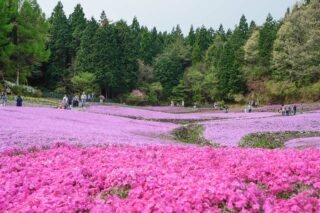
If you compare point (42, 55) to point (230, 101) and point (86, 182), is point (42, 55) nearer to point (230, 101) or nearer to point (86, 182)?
point (230, 101)

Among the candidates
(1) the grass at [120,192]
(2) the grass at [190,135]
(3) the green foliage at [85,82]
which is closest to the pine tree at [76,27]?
(3) the green foliage at [85,82]

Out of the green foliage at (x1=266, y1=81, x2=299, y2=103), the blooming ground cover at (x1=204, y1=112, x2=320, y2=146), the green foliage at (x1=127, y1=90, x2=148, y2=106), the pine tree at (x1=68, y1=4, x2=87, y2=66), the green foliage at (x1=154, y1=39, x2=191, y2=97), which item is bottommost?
the blooming ground cover at (x1=204, y1=112, x2=320, y2=146)

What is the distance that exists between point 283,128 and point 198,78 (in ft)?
212

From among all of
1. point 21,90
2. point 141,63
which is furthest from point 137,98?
point 21,90

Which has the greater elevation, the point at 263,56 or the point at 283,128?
the point at 263,56

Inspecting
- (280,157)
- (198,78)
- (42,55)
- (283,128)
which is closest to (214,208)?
(280,157)

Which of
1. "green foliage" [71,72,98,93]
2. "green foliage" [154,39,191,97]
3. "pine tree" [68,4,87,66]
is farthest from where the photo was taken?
"green foliage" [154,39,191,97]

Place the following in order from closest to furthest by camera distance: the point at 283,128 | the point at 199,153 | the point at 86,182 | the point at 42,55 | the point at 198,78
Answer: the point at 86,182
the point at 199,153
the point at 283,128
the point at 42,55
the point at 198,78

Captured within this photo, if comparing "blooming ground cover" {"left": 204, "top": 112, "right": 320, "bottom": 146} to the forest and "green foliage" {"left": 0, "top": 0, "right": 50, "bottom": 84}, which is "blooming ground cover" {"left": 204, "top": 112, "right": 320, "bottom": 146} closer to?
the forest

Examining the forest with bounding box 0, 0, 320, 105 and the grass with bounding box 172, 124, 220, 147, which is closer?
the grass with bounding box 172, 124, 220, 147

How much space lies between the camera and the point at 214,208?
23.7 feet

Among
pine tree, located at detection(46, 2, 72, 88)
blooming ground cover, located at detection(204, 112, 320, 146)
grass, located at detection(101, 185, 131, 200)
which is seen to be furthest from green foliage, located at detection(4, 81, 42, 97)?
grass, located at detection(101, 185, 131, 200)

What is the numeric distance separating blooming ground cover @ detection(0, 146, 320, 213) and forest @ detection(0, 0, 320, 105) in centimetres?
5125

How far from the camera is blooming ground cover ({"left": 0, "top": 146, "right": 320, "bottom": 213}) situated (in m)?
7.45
